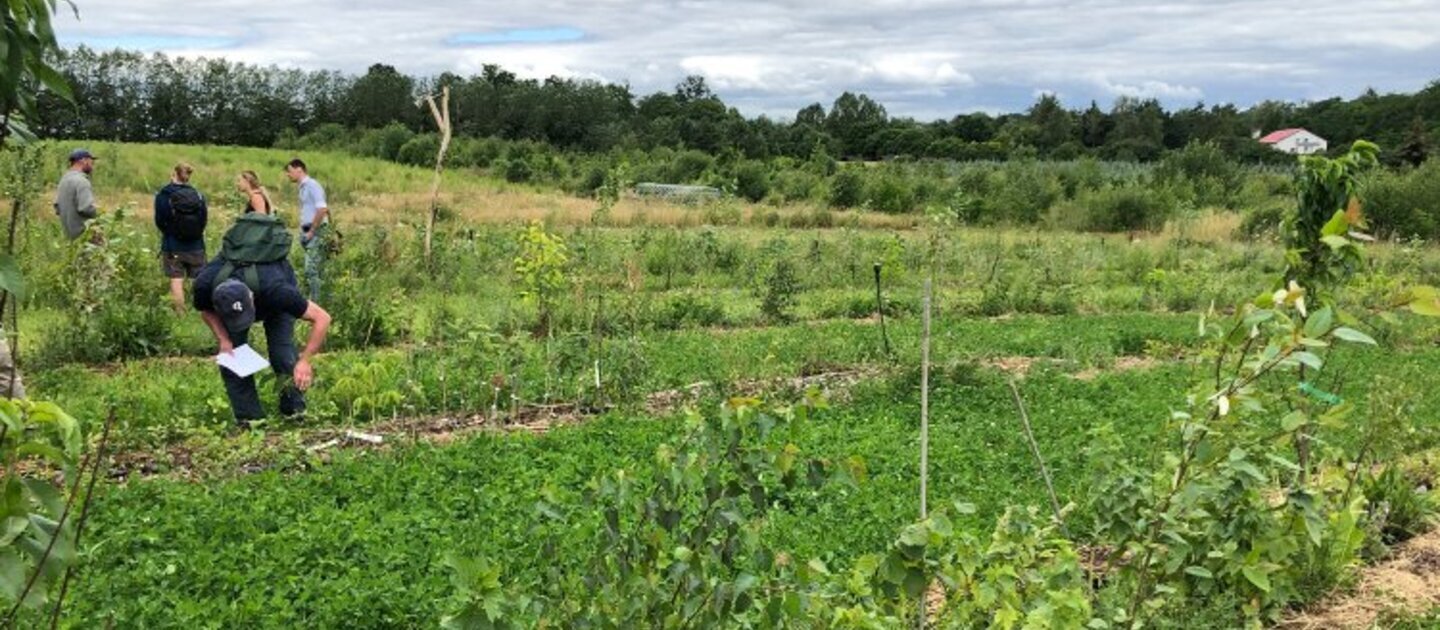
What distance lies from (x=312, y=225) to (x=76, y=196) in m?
2.09

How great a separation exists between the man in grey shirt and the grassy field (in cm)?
41

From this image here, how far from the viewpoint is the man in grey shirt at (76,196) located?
372 inches

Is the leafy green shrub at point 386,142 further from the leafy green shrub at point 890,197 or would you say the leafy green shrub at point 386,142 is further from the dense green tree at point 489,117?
the leafy green shrub at point 890,197

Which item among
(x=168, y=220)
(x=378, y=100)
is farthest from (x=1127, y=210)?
(x=378, y=100)

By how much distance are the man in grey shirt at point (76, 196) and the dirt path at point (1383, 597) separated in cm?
956

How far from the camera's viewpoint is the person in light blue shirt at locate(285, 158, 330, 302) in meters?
10.4

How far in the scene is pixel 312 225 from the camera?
35.9 ft

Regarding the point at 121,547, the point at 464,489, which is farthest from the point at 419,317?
the point at 121,547

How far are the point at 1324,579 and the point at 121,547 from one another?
497 cm

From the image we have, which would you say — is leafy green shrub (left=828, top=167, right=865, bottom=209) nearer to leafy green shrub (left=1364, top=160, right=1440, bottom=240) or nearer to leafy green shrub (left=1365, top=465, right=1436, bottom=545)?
leafy green shrub (left=1364, top=160, right=1440, bottom=240)

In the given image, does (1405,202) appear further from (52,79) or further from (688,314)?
(52,79)

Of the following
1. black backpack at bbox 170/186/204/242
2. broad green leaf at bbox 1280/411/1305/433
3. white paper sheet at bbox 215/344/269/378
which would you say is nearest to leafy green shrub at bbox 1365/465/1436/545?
broad green leaf at bbox 1280/411/1305/433

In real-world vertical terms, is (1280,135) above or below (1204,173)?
Result: above

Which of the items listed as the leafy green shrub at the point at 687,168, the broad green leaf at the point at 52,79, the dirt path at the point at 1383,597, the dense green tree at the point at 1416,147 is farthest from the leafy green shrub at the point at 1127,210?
the broad green leaf at the point at 52,79
